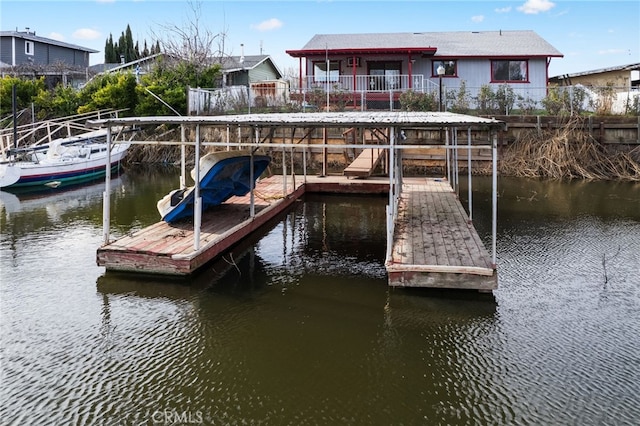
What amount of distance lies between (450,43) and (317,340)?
27.8 meters

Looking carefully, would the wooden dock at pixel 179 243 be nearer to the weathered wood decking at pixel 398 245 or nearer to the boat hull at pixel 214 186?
the weathered wood decking at pixel 398 245

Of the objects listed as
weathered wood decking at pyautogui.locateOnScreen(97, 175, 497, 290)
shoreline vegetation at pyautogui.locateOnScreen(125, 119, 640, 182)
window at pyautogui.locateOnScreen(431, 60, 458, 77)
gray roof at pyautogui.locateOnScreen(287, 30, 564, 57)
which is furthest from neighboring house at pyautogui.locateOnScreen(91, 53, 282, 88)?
weathered wood decking at pyautogui.locateOnScreen(97, 175, 497, 290)

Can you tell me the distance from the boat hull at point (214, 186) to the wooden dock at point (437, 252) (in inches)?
136

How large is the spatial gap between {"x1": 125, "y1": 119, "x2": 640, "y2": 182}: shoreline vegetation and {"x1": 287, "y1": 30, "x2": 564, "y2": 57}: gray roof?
7651mm

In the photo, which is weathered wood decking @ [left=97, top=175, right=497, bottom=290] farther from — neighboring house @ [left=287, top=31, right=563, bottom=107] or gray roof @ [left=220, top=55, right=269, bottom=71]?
gray roof @ [left=220, top=55, right=269, bottom=71]

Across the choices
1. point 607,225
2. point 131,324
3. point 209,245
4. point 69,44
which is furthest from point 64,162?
point 69,44

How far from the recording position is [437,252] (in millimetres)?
8492

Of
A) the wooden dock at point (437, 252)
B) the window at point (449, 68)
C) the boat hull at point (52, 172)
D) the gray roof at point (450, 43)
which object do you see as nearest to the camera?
the wooden dock at point (437, 252)

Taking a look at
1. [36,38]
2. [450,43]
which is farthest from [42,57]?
[450,43]

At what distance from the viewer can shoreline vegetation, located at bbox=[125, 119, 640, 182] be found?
21.0m

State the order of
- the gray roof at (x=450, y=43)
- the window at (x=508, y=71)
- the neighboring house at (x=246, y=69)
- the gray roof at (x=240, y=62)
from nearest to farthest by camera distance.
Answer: the gray roof at (x=450, y=43)
the window at (x=508, y=71)
the neighboring house at (x=246, y=69)
the gray roof at (x=240, y=62)

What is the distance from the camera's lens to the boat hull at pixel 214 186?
33.2 feet

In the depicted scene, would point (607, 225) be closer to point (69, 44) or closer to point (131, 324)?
point (131, 324)

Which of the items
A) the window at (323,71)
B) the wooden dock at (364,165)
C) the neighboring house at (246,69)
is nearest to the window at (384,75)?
the window at (323,71)
